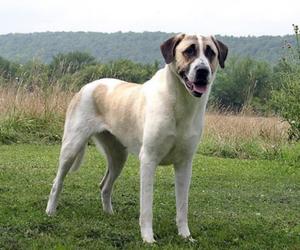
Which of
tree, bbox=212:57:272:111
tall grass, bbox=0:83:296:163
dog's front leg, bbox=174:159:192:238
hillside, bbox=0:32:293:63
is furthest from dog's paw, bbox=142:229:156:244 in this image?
hillside, bbox=0:32:293:63

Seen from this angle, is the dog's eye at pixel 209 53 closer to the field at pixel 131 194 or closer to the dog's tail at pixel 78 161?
the field at pixel 131 194

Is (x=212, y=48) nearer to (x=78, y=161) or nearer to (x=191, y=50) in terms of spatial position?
(x=191, y=50)

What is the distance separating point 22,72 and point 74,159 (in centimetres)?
1049

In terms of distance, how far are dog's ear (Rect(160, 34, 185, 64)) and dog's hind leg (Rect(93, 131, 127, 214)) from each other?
1.60 metres

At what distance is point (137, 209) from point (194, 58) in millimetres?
2359

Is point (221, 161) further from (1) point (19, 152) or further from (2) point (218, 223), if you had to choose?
(2) point (218, 223)

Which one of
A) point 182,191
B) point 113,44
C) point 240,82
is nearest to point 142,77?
point 240,82

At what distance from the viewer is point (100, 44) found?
178 feet

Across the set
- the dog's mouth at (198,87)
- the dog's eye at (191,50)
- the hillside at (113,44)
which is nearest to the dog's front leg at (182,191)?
the dog's mouth at (198,87)

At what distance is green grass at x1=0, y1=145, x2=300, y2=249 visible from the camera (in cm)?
564

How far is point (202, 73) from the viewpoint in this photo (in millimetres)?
5219

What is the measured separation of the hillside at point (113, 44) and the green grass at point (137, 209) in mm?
34516

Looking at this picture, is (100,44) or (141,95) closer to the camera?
(141,95)

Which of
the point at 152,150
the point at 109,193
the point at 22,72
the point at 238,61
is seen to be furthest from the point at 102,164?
the point at 238,61
